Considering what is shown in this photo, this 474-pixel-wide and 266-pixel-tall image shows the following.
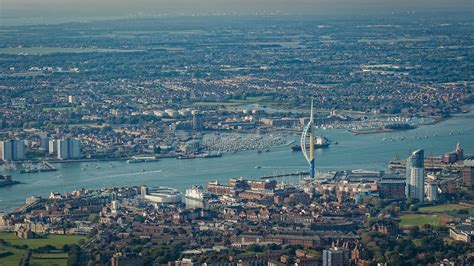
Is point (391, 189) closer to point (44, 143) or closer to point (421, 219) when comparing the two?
point (421, 219)

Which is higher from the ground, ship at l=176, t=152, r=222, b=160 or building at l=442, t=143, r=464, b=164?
building at l=442, t=143, r=464, b=164

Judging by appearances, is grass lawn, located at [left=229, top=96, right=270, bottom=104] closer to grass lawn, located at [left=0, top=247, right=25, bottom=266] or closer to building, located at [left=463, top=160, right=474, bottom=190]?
building, located at [left=463, top=160, right=474, bottom=190]

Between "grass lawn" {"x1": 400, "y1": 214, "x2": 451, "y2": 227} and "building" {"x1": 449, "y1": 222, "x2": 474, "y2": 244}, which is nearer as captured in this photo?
"building" {"x1": 449, "y1": 222, "x2": 474, "y2": 244}

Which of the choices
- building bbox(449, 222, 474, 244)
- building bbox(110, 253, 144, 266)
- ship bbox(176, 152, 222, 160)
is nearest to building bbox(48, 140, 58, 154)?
ship bbox(176, 152, 222, 160)

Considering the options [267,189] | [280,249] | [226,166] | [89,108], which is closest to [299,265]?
[280,249]

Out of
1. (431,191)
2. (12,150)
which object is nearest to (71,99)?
(12,150)

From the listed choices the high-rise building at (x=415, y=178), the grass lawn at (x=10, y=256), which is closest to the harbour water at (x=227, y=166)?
the high-rise building at (x=415, y=178)
